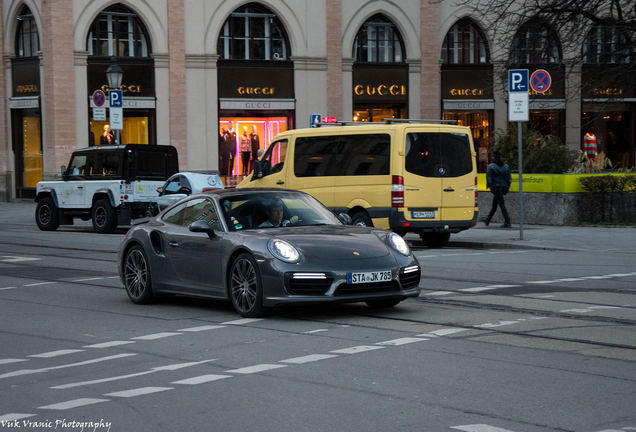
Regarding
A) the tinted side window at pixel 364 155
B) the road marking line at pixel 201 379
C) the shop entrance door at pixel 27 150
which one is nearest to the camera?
the road marking line at pixel 201 379

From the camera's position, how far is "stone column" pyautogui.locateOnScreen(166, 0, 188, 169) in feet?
114

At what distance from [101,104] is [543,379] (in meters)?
22.7

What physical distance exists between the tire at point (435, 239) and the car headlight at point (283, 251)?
975cm

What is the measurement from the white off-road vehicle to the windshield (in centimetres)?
1270

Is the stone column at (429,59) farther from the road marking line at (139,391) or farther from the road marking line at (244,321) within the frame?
the road marking line at (139,391)

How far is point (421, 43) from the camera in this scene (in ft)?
125


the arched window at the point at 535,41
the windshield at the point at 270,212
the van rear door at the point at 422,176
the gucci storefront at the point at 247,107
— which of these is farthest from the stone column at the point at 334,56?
the windshield at the point at 270,212

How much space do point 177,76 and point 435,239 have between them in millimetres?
18955

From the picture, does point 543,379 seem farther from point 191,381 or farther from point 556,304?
point 556,304

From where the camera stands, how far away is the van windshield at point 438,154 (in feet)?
56.6

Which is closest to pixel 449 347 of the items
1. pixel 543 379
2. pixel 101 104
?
pixel 543 379

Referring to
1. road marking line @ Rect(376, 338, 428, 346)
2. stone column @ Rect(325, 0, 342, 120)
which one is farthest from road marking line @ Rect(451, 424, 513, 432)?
stone column @ Rect(325, 0, 342, 120)

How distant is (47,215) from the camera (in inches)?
953

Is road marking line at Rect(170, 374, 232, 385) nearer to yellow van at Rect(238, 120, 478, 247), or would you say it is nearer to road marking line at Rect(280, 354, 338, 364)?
road marking line at Rect(280, 354, 338, 364)
